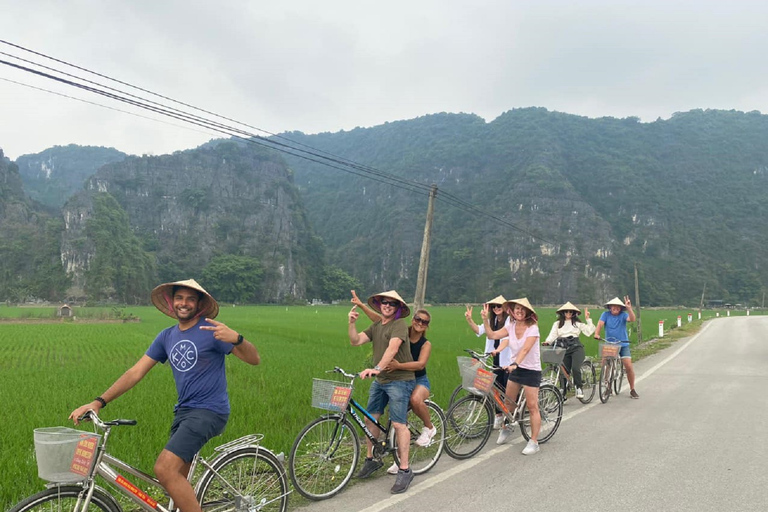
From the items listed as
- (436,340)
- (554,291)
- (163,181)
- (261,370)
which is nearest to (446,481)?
(261,370)

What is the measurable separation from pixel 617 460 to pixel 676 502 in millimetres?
1156

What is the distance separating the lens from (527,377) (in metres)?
5.66

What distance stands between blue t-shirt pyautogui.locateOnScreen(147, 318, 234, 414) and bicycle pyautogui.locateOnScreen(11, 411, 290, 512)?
334 millimetres

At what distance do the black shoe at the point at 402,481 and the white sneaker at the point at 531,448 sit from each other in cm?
165

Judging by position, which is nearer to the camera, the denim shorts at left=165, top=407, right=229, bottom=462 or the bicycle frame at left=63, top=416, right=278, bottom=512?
the bicycle frame at left=63, top=416, right=278, bottom=512

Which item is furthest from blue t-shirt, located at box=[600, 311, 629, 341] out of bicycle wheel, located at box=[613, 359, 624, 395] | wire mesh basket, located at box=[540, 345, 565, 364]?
wire mesh basket, located at box=[540, 345, 565, 364]

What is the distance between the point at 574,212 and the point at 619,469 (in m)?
124

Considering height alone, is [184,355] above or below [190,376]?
above

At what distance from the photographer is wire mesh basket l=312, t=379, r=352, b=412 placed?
4.05 meters

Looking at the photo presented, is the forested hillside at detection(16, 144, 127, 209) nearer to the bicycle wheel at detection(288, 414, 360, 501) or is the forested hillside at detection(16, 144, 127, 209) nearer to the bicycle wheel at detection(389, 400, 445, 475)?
the bicycle wheel at detection(389, 400, 445, 475)

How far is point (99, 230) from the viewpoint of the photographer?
91938mm

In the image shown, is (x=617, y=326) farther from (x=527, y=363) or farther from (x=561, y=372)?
(x=527, y=363)

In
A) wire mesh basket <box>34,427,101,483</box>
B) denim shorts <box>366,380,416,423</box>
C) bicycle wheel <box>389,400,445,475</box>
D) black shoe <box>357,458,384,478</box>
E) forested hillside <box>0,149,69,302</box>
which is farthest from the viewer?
forested hillside <box>0,149,69,302</box>

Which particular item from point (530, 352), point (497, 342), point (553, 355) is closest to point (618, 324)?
point (553, 355)
